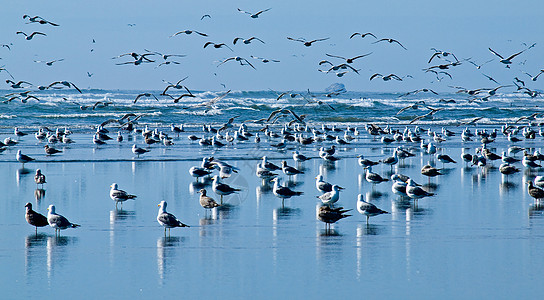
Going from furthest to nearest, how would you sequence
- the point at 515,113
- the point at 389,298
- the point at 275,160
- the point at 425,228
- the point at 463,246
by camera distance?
the point at 515,113 → the point at 275,160 → the point at 425,228 → the point at 463,246 → the point at 389,298

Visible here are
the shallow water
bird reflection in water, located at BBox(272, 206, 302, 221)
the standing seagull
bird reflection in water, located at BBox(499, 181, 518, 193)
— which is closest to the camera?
the shallow water

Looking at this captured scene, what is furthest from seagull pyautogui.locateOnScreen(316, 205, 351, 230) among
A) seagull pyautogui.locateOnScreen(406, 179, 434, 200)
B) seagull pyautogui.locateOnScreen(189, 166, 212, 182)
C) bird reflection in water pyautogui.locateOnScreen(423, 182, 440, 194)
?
seagull pyautogui.locateOnScreen(189, 166, 212, 182)

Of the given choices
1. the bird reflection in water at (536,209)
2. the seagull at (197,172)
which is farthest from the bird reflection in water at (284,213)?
the seagull at (197,172)

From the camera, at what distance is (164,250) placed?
10.5 metres

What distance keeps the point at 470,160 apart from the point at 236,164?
672 cm

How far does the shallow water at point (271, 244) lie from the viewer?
28.5ft

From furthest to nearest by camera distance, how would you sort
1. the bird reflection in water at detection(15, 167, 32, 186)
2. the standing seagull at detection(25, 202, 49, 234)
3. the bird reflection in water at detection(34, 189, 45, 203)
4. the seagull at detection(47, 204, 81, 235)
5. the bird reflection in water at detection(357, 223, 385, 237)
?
the bird reflection in water at detection(15, 167, 32, 186), the bird reflection in water at detection(34, 189, 45, 203), the standing seagull at detection(25, 202, 49, 234), the bird reflection in water at detection(357, 223, 385, 237), the seagull at detection(47, 204, 81, 235)

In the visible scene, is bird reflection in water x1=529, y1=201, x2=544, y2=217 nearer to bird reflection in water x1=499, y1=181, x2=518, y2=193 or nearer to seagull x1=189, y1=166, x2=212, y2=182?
bird reflection in water x1=499, y1=181, x2=518, y2=193

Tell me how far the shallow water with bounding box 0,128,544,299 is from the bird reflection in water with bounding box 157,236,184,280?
25 millimetres

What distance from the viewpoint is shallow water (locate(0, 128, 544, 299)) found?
28.5 ft

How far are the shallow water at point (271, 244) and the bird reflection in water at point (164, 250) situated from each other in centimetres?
3

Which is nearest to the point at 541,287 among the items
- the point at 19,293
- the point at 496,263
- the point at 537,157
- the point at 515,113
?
the point at 496,263

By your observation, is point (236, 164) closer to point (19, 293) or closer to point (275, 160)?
point (275, 160)

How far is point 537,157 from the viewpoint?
22.2m
